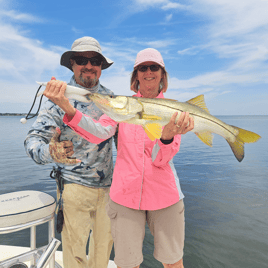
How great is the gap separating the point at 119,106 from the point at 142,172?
3.02 feet

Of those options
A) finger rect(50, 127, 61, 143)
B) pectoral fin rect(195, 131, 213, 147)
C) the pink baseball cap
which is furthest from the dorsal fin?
finger rect(50, 127, 61, 143)

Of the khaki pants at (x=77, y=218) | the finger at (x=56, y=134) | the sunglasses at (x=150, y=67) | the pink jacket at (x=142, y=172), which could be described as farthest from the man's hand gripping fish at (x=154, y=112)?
the khaki pants at (x=77, y=218)

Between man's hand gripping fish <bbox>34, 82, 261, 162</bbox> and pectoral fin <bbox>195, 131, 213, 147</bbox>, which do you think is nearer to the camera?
man's hand gripping fish <bbox>34, 82, 261, 162</bbox>

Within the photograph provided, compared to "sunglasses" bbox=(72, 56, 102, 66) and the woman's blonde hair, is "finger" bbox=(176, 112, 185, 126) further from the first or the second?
"sunglasses" bbox=(72, 56, 102, 66)

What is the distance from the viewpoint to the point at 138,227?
262 cm

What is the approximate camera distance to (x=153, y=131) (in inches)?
92.3

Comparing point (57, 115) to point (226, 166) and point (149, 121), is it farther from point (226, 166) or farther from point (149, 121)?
point (226, 166)

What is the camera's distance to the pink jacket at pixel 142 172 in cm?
261

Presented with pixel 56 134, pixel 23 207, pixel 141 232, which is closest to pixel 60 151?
pixel 56 134

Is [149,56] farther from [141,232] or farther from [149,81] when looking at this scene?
[141,232]

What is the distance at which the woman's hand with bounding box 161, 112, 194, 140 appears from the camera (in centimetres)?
247

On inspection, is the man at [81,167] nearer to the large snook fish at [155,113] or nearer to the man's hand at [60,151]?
the man's hand at [60,151]

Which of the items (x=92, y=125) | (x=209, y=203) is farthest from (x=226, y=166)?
(x=92, y=125)

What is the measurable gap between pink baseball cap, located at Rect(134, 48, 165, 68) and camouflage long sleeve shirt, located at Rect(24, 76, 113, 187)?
0.92 m
